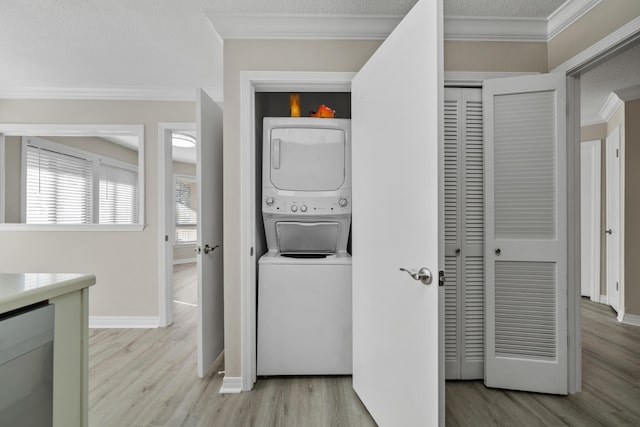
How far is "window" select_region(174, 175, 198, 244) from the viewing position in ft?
22.7

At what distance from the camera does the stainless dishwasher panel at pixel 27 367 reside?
0.72 meters

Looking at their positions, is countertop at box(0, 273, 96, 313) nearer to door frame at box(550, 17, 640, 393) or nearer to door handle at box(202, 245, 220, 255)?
door handle at box(202, 245, 220, 255)

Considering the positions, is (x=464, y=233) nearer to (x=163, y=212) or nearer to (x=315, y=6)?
(x=315, y=6)

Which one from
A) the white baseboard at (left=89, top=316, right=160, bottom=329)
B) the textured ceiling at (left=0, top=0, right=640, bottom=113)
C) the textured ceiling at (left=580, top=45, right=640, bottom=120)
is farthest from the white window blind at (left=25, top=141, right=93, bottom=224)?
the textured ceiling at (left=580, top=45, right=640, bottom=120)

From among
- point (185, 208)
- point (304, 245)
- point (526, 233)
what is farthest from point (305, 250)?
point (185, 208)

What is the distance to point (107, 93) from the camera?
3.00 metres

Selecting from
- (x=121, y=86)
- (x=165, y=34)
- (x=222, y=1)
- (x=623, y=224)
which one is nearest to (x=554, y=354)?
(x=623, y=224)

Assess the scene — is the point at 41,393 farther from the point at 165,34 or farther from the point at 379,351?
the point at 165,34

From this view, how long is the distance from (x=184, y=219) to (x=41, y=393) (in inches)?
265

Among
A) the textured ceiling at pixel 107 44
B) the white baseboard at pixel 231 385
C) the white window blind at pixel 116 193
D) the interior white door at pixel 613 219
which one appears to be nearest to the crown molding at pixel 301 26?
the textured ceiling at pixel 107 44

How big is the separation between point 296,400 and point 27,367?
4.60 ft

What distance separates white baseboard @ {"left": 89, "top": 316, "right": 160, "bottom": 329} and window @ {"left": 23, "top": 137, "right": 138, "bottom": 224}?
56.9 inches

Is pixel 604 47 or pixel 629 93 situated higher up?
pixel 629 93

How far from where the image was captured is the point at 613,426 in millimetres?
1580
